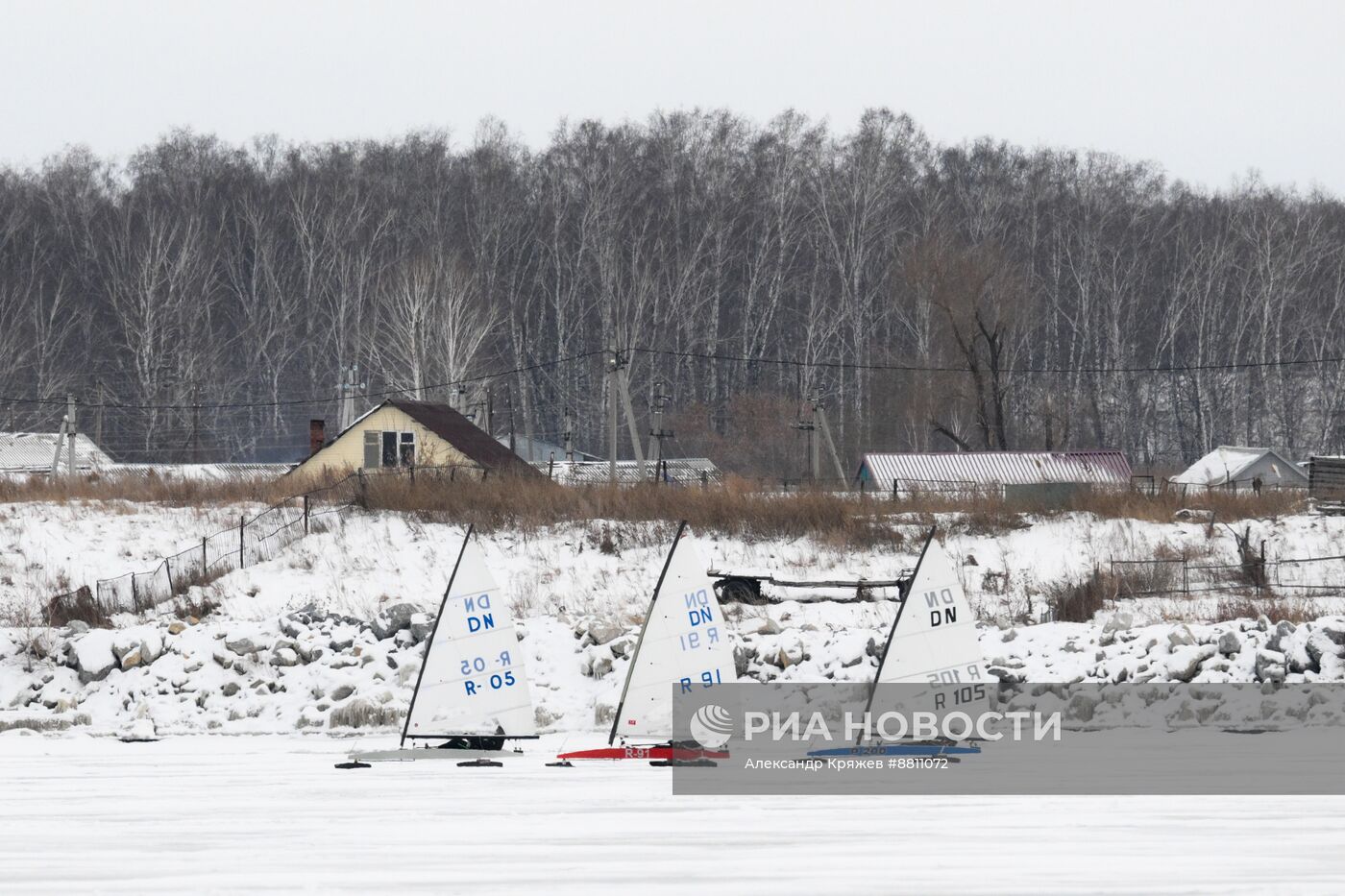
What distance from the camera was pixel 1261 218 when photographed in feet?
260

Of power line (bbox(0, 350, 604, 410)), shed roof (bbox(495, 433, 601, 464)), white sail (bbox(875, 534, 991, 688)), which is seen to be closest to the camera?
white sail (bbox(875, 534, 991, 688))

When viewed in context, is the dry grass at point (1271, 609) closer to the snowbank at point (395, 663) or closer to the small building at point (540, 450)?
the snowbank at point (395, 663)

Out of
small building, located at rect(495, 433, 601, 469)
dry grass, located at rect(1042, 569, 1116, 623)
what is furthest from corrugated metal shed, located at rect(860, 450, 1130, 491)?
small building, located at rect(495, 433, 601, 469)

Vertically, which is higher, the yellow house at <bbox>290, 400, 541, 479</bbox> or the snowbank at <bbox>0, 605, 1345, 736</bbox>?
the yellow house at <bbox>290, 400, 541, 479</bbox>

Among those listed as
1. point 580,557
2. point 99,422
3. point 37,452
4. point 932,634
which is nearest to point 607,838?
point 932,634

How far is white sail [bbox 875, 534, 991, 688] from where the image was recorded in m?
16.7

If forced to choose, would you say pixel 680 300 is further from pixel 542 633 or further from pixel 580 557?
pixel 542 633

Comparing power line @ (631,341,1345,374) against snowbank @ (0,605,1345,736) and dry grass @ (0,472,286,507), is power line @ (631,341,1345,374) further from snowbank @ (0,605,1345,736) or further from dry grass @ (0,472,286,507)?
snowbank @ (0,605,1345,736)

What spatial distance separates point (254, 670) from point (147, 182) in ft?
218

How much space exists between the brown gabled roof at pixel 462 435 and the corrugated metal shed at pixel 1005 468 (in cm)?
1138

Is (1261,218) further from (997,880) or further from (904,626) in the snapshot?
(997,880)

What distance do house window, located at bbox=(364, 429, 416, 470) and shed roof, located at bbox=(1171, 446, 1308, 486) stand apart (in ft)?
88.2

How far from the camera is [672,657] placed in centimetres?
1717

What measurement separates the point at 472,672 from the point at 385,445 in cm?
3353
